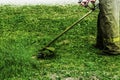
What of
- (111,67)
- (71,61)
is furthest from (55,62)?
(111,67)

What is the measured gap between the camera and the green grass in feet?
23.7

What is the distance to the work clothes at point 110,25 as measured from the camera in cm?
808

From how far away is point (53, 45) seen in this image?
871cm

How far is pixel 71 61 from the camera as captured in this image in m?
7.84

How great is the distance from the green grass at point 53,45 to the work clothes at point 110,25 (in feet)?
0.66

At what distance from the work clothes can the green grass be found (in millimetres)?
201

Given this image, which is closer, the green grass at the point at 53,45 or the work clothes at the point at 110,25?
the green grass at the point at 53,45

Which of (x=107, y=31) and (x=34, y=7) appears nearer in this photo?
(x=107, y=31)

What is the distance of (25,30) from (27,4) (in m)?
2.09

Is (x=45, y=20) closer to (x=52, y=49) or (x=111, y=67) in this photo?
(x=52, y=49)

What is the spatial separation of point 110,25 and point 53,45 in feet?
3.82

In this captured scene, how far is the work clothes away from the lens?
318 inches

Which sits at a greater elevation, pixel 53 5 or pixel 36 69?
pixel 53 5

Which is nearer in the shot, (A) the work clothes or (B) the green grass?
(B) the green grass
